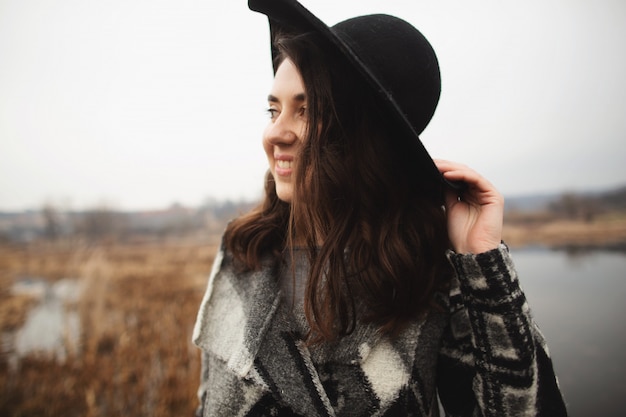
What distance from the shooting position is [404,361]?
0.99 metres

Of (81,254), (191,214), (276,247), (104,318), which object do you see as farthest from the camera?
(191,214)

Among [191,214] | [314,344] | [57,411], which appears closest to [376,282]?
[314,344]

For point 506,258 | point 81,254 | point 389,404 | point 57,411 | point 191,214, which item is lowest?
point 191,214

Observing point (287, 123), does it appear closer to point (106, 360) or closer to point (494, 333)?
point (494, 333)

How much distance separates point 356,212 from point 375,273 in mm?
237

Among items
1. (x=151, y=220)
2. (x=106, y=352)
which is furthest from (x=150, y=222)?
(x=106, y=352)

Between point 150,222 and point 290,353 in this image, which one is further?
point 150,222

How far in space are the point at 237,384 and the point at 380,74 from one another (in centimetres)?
116

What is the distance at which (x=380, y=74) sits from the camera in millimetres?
913

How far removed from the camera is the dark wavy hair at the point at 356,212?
1001mm

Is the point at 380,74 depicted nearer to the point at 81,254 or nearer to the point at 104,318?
the point at 104,318

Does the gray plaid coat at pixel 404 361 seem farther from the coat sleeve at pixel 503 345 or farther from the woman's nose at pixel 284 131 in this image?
the woman's nose at pixel 284 131

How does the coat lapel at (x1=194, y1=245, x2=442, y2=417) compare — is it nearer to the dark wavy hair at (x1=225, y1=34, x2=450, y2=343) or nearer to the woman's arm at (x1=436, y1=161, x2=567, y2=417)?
the dark wavy hair at (x1=225, y1=34, x2=450, y2=343)

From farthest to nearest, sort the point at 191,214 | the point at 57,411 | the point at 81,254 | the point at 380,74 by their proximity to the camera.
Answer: the point at 191,214 < the point at 81,254 < the point at 57,411 < the point at 380,74
